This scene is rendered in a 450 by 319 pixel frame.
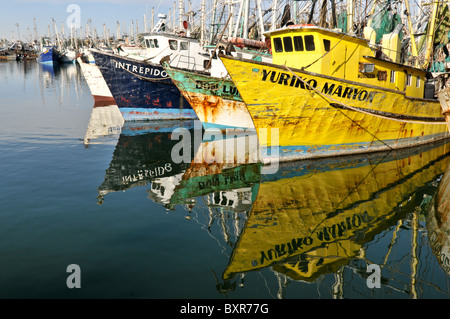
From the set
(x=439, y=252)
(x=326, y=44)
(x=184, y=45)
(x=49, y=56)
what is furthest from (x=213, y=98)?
(x=49, y=56)

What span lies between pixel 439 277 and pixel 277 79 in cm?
741

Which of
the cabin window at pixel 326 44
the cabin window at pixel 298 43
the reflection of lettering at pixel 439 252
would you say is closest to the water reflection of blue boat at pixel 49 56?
the cabin window at pixel 298 43

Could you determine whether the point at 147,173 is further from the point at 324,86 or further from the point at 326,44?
the point at 326,44

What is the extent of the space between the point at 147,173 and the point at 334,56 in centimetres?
779

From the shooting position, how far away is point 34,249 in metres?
6.41

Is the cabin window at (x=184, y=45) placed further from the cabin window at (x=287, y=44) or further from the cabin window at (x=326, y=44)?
the cabin window at (x=326, y=44)

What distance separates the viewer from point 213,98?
18125mm

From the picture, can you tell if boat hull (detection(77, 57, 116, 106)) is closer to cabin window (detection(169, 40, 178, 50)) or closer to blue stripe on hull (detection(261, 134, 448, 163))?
cabin window (detection(169, 40, 178, 50))

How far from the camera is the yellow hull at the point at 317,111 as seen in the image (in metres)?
11.3

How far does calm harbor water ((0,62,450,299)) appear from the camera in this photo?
5.53 metres

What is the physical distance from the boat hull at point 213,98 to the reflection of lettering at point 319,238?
35.8ft

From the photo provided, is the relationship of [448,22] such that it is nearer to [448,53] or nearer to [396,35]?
[448,53]
